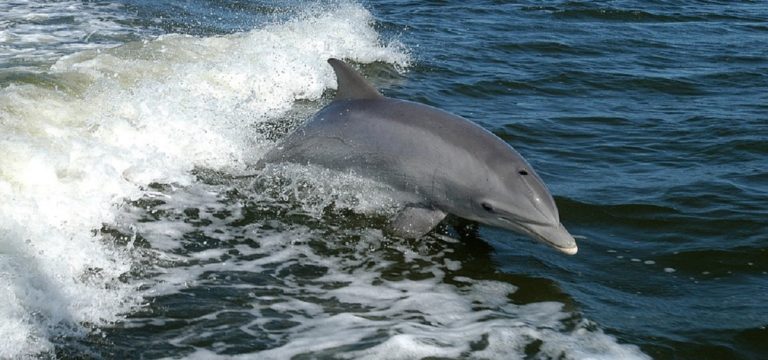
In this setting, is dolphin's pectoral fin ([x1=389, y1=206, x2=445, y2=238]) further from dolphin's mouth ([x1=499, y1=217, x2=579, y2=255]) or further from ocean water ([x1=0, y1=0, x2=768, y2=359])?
dolphin's mouth ([x1=499, y1=217, x2=579, y2=255])

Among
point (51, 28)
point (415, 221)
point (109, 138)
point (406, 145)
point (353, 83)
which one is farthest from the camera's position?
point (51, 28)

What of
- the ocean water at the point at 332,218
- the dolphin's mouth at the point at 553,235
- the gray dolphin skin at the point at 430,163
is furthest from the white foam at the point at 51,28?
the dolphin's mouth at the point at 553,235

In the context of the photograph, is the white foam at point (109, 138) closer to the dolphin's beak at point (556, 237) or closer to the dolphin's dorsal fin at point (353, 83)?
the dolphin's dorsal fin at point (353, 83)

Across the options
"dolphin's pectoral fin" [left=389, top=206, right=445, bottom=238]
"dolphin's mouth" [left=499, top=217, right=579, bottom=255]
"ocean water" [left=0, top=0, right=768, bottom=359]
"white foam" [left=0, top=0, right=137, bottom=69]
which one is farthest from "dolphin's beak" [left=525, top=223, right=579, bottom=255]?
"white foam" [left=0, top=0, right=137, bottom=69]

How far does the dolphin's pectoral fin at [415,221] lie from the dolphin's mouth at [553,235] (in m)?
0.87

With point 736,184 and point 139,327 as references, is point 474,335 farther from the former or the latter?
point 736,184

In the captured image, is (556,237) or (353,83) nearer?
(556,237)

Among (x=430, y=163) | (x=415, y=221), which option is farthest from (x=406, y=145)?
(x=415, y=221)

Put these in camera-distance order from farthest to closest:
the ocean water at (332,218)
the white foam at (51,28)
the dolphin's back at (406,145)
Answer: the white foam at (51,28), the dolphin's back at (406,145), the ocean water at (332,218)

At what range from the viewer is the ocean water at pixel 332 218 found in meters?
6.30

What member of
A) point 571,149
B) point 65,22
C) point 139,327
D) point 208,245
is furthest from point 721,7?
point 139,327

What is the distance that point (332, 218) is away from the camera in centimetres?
871

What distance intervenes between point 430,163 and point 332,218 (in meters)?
1.11

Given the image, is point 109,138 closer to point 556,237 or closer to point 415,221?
point 415,221
